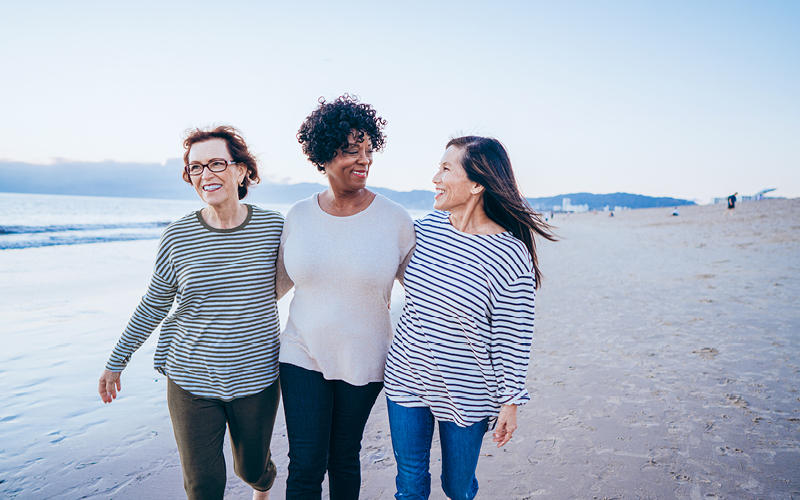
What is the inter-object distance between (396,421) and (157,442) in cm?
276

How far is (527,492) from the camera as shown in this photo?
2.92 meters

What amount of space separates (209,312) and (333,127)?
115 cm

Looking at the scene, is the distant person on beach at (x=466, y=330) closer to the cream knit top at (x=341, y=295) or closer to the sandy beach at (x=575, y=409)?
the cream knit top at (x=341, y=295)

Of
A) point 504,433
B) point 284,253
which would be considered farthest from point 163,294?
point 504,433

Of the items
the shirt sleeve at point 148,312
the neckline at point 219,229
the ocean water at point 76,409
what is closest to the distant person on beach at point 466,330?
the neckline at point 219,229

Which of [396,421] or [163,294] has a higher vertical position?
[163,294]

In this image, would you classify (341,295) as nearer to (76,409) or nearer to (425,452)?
(425,452)

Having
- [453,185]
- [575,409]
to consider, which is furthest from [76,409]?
[575,409]

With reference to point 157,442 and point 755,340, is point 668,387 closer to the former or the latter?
point 755,340

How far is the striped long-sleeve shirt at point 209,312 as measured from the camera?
217 centimetres

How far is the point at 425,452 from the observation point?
2.08m

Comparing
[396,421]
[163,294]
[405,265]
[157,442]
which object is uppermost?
[405,265]

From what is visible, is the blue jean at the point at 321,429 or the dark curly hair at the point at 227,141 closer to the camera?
the blue jean at the point at 321,429

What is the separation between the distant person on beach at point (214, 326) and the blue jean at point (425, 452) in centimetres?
78
